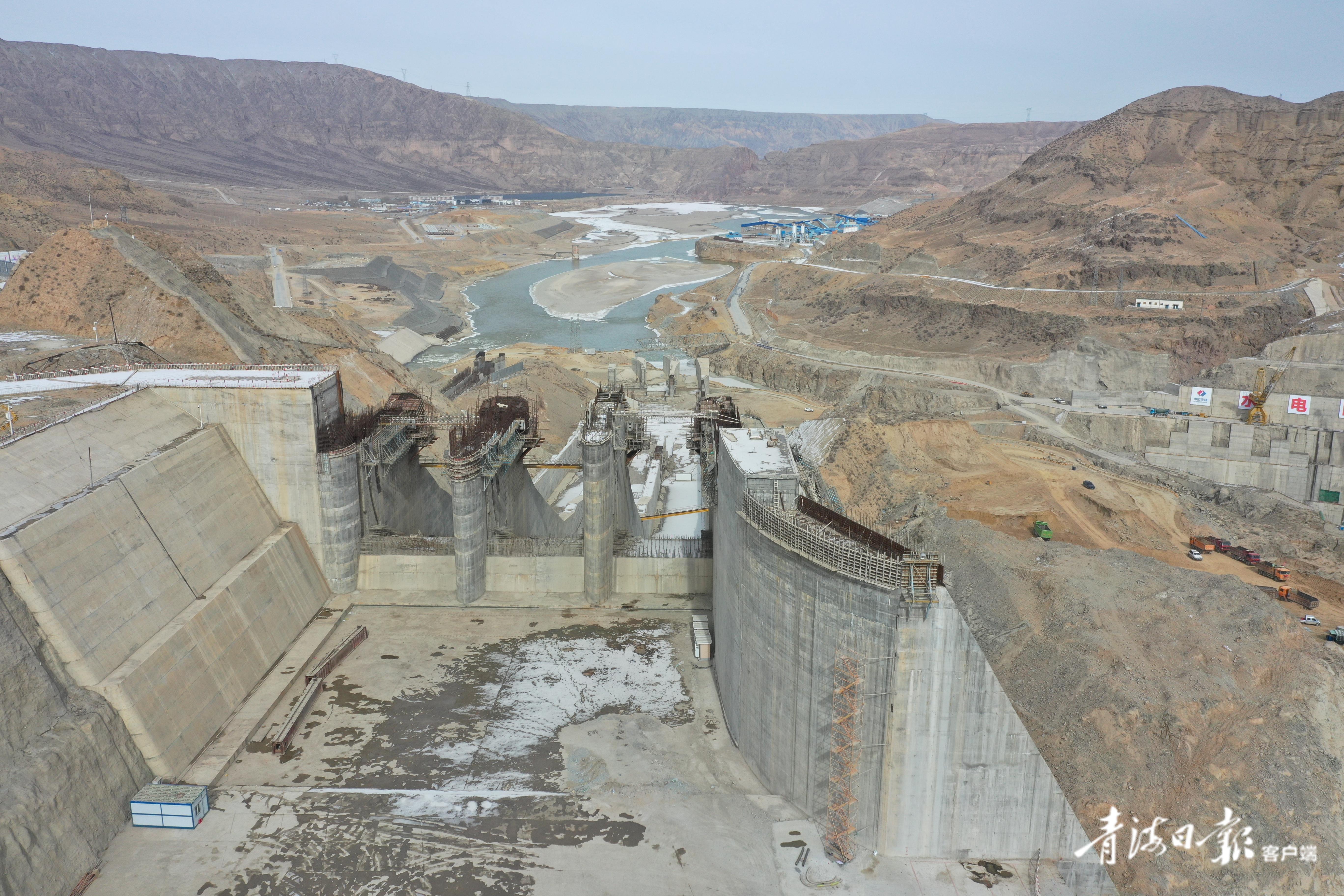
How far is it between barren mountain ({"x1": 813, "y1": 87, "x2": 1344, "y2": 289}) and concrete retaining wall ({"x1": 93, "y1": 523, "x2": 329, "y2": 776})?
292 ft

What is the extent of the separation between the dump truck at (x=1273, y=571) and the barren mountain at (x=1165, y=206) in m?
59.4

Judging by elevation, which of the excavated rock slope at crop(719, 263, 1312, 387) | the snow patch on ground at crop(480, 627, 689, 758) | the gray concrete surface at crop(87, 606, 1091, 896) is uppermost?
the excavated rock slope at crop(719, 263, 1312, 387)

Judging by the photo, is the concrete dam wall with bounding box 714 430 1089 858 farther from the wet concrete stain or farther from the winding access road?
the winding access road

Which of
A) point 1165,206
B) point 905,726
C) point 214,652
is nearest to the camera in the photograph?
point 905,726

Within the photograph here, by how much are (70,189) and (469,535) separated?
153220 millimetres

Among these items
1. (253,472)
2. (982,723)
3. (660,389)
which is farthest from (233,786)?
(660,389)

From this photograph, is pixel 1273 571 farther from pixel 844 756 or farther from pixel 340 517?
pixel 340 517

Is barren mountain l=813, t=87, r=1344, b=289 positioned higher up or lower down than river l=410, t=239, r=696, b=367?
higher up

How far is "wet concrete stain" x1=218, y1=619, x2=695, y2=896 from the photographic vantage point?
22266 mm

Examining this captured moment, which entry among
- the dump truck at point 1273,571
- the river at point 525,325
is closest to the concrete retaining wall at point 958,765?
the dump truck at point 1273,571

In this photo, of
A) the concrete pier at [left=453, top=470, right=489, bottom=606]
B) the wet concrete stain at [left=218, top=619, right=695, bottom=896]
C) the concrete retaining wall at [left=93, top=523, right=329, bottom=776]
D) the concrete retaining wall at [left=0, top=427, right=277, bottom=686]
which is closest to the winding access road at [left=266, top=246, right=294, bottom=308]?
the concrete retaining wall at [left=0, top=427, right=277, bottom=686]

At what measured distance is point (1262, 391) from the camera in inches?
2746

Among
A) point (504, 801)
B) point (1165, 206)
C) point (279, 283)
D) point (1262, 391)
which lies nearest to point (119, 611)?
point (504, 801)

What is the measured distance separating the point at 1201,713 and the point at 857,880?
13320 mm
